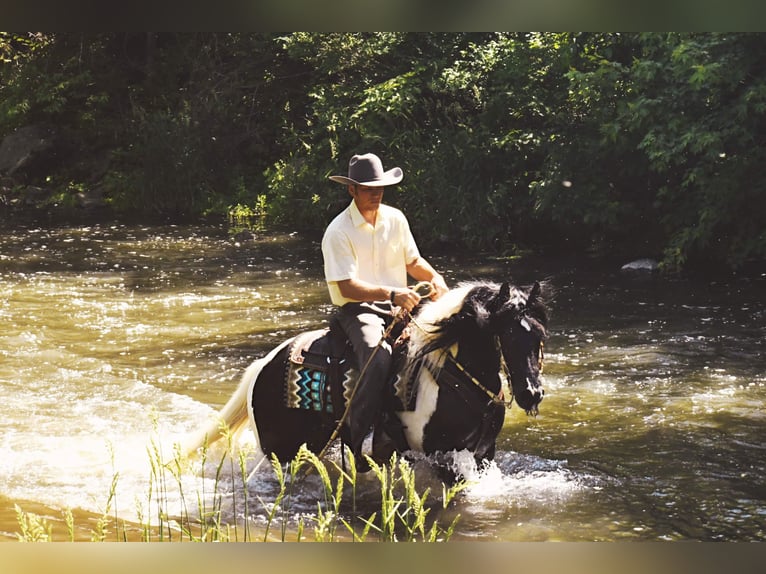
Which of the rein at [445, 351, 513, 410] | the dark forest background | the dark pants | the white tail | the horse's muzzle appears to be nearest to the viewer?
the horse's muzzle

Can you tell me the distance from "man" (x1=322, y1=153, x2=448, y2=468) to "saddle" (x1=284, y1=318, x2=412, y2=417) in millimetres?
66

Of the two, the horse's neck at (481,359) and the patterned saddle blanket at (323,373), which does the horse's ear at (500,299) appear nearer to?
the horse's neck at (481,359)

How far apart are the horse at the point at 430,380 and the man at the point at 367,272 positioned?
0.33 feet

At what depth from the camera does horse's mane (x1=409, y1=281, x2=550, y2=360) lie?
13.9ft

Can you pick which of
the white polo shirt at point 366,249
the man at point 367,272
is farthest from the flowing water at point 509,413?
the white polo shirt at point 366,249

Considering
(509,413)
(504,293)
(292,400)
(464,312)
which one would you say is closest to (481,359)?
(464,312)

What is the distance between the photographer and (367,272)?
454 centimetres

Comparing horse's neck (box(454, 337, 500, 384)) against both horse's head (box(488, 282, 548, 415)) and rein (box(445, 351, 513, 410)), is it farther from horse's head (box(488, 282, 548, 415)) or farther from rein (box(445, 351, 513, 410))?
horse's head (box(488, 282, 548, 415))

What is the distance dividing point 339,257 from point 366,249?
14 cm

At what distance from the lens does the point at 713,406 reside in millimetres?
6664

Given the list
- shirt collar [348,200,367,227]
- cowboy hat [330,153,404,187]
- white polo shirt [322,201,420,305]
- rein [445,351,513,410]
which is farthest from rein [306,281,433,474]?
cowboy hat [330,153,404,187]

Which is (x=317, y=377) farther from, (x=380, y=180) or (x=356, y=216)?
(x=380, y=180)

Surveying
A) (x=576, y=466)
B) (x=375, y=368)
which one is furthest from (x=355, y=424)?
(x=576, y=466)
